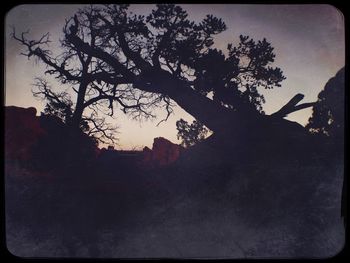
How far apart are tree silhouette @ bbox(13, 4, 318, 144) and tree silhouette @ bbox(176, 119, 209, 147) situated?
0.18 feet

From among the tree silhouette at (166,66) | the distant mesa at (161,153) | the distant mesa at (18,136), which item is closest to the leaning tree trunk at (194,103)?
the tree silhouette at (166,66)

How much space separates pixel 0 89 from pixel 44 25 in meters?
0.46

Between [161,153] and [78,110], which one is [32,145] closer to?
[78,110]

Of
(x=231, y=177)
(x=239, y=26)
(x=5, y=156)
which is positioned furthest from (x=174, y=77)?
(x=5, y=156)

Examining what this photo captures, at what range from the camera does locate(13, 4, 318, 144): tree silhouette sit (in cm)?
259

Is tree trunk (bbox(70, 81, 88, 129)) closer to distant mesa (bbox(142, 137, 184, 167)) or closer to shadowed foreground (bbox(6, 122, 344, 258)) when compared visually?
shadowed foreground (bbox(6, 122, 344, 258))

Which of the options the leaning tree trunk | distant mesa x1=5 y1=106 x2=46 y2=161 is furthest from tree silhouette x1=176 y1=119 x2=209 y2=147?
distant mesa x1=5 y1=106 x2=46 y2=161

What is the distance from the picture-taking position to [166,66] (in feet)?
8.57

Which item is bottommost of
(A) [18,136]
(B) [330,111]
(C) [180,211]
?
(C) [180,211]

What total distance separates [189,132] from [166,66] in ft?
1.39

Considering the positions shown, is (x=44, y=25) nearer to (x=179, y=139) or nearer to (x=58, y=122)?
(x=58, y=122)

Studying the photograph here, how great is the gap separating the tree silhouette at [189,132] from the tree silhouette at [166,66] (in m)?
0.05

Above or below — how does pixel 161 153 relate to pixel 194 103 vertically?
below

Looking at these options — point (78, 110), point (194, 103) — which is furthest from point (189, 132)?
point (78, 110)
